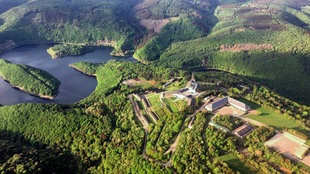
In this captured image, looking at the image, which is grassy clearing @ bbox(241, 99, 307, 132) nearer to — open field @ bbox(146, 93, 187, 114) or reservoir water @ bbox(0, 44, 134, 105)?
open field @ bbox(146, 93, 187, 114)

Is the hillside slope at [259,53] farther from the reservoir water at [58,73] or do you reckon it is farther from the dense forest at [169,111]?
the reservoir water at [58,73]

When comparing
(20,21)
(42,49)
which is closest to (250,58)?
(42,49)

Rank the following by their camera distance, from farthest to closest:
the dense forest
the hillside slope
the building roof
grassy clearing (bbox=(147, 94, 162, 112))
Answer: the hillside slope < grassy clearing (bbox=(147, 94, 162, 112)) < the building roof < the dense forest

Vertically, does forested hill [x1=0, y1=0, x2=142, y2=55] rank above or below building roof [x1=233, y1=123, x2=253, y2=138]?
below

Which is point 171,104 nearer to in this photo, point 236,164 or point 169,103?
point 169,103

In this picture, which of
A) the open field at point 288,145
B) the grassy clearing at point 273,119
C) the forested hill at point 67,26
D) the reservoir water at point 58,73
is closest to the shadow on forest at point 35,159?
the reservoir water at point 58,73

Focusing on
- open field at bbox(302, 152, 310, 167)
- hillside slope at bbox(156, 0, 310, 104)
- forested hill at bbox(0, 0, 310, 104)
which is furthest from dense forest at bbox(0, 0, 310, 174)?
open field at bbox(302, 152, 310, 167)
